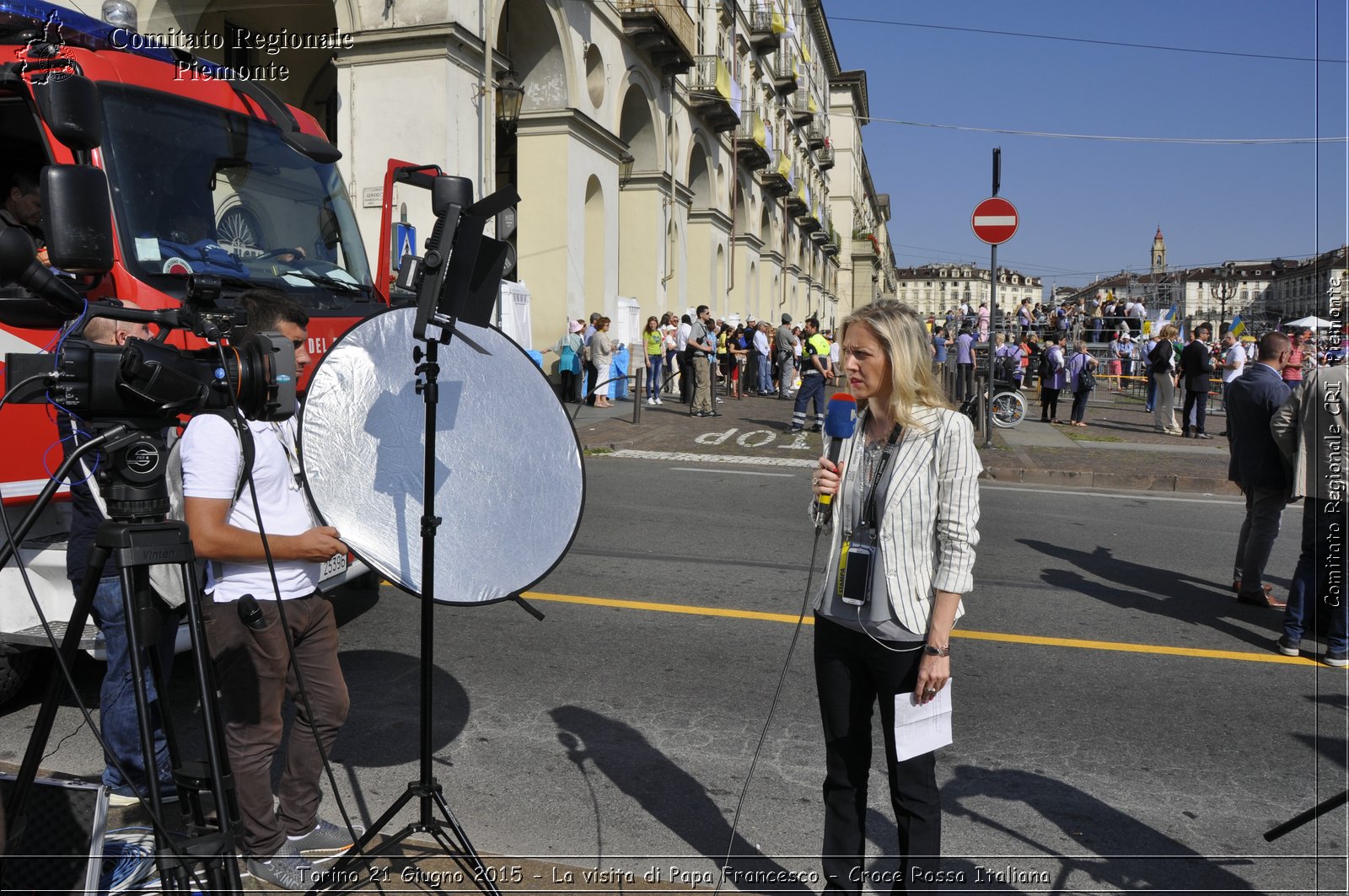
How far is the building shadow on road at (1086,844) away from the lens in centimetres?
330

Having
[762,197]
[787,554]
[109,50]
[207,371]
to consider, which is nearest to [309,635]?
[207,371]

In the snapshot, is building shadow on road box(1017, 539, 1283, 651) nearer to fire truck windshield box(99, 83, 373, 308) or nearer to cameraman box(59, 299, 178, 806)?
fire truck windshield box(99, 83, 373, 308)

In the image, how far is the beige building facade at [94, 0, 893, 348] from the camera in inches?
631

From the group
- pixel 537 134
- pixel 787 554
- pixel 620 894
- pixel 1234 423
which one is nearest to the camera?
pixel 620 894

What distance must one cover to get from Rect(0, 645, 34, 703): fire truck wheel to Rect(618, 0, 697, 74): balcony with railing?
21540 millimetres

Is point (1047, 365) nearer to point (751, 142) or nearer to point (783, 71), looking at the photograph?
point (751, 142)

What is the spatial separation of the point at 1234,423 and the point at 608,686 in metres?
4.68

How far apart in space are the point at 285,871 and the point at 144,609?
4.36 ft

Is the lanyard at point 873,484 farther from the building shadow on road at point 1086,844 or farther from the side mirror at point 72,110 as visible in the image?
the side mirror at point 72,110

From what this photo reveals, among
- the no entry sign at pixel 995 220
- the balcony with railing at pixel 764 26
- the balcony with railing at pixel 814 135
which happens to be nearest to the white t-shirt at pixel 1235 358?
the no entry sign at pixel 995 220

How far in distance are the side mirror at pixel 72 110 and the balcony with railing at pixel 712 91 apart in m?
27.9

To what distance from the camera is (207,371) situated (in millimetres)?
2266

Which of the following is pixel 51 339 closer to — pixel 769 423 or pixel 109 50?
pixel 109 50

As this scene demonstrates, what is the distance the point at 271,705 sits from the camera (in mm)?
3107
